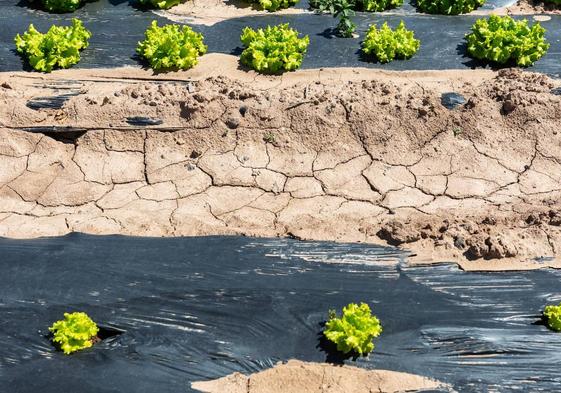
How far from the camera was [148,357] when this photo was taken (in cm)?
537

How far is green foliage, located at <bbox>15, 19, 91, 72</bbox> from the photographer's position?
26.4ft

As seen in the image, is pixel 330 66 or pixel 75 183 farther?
pixel 330 66

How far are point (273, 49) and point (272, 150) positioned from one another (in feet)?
3.91

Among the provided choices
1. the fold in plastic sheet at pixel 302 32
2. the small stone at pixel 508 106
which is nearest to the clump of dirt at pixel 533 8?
the fold in plastic sheet at pixel 302 32

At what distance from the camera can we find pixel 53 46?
807cm

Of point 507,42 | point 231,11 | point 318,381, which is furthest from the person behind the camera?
point 231,11

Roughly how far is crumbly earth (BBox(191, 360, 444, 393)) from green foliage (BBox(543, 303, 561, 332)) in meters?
1.02

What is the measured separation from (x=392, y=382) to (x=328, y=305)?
800 millimetres

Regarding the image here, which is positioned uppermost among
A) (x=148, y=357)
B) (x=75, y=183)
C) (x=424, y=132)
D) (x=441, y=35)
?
(x=441, y=35)

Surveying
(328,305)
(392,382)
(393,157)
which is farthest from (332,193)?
(392,382)

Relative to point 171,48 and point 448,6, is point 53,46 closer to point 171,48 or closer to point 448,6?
point 171,48

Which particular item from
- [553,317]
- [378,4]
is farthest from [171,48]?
[553,317]

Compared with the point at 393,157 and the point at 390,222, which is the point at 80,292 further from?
the point at 393,157

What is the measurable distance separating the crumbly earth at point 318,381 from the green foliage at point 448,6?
5060 millimetres
